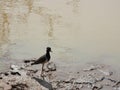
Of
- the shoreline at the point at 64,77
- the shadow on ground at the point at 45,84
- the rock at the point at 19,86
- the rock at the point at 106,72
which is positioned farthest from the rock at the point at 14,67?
the rock at the point at 106,72

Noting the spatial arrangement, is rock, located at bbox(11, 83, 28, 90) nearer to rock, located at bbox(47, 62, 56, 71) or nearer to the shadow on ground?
the shadow on ground

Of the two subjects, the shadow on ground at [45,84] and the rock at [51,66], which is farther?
the rock at [51,66]

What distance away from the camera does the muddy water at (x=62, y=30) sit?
11.1 meters

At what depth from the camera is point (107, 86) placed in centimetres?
919

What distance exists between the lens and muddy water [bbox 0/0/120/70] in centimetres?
1106

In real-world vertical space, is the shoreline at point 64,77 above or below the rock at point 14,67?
below

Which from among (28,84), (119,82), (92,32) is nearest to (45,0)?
(92,32)

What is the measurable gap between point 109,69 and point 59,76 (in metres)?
1.53

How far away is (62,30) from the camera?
42.4ft

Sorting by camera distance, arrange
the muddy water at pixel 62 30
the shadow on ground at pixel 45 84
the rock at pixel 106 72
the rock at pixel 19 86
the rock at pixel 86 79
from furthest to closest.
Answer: the muddy water at pixel 62 30 < the rock at pixel 106 72 < the rock at pixel 86 79 < the shadow on ground at pixel 45 84 < the rock at pixel 19 86

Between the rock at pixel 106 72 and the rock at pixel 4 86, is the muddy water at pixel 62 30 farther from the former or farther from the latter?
the rock at pixel 4 86

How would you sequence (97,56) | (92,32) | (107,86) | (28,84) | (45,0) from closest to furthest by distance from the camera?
(28,84), (107,86), (97,56), (92,32), (45,0)

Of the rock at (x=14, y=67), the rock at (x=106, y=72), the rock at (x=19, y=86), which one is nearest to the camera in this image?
the rock at (x=19, y=86)

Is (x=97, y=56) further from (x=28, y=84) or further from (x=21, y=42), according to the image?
(x=28, y=84)
